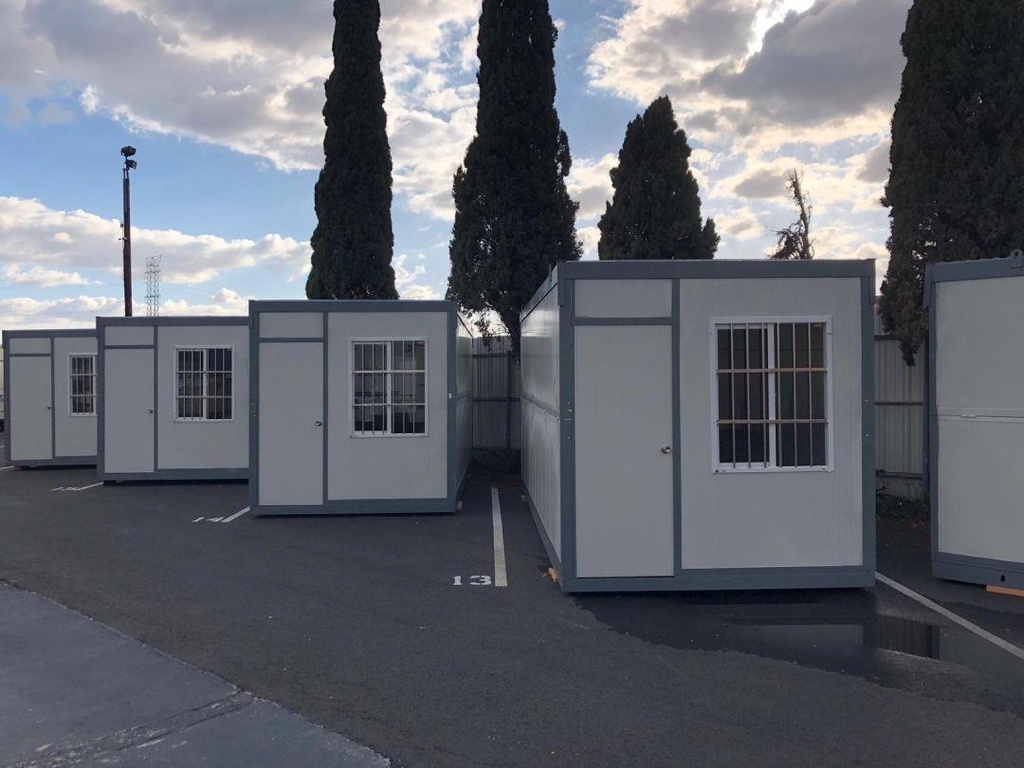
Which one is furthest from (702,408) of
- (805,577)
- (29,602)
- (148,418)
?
(148,418)

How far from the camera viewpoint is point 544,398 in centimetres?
804

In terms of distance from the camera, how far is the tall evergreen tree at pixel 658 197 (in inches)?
539

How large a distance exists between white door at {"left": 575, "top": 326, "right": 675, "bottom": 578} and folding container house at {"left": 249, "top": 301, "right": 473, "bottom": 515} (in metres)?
3.84

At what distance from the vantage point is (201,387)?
1309 cm

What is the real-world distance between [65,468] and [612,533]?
13.7m

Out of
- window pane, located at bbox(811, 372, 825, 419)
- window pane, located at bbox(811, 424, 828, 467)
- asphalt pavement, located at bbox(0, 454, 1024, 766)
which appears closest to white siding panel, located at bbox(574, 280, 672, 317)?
window pane, located at bbox(811, 372, 825, 419)

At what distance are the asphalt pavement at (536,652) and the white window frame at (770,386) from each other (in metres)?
1.13

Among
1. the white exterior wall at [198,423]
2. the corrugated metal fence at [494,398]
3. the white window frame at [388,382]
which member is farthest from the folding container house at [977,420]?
the white exterior wall at [198,423]

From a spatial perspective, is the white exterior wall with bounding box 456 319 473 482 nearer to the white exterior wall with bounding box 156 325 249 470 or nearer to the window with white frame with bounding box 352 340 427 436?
the window with white frame with bounding box 352 340 427 436

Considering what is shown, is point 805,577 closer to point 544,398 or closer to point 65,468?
point 544,398

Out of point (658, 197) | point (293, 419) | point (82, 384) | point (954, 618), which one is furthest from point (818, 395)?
point (82, 384)

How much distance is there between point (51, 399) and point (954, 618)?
15873mm

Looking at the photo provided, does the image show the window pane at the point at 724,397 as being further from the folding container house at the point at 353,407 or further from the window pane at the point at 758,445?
the folding container house at the point at 353,407

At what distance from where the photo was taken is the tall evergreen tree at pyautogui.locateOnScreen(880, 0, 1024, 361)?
939 cm
